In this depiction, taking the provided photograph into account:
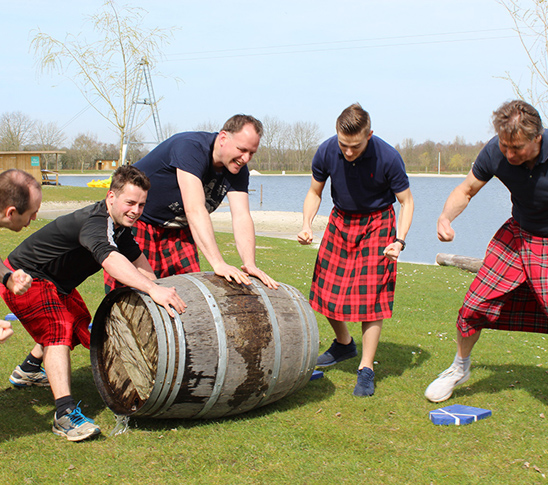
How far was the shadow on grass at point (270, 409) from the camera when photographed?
3898 millimetres

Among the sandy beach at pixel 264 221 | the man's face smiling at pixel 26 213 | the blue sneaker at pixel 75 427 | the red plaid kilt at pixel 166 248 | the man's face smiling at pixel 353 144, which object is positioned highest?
the man's face smiling at pixel 353 144

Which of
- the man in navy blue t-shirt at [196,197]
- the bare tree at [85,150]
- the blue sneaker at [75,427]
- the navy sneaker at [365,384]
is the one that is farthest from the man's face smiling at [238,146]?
the bare tree at [85,150]

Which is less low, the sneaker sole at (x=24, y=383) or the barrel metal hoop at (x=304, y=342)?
the barrel metal hoop at (x=304, y=342)

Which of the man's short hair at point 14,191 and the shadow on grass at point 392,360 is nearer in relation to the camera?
the man's short hair at point 14,191

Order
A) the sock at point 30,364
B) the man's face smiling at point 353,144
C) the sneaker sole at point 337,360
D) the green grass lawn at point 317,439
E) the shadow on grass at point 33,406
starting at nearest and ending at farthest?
the green grass lawn at point 317,439 < the shadow on grass at point 33,406 < the man's face smiling at point 353,144 < the sock at point 30,364 < the sneaker sole at point 337,360

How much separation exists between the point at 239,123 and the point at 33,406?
2.64 meters

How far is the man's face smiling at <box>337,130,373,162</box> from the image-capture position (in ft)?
14.5

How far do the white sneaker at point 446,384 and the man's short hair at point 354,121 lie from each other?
208 centimetres

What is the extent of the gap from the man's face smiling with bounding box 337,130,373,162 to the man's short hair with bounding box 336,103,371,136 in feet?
0.11

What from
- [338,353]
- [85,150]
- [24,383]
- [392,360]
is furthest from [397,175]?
[85,150]

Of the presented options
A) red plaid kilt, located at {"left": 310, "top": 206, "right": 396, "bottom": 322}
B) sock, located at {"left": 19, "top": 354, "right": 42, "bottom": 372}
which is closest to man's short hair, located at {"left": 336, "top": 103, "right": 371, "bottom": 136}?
red plaid kilt, located at {"left": 310, "top": 206, "right": 396, "bottom": 322}

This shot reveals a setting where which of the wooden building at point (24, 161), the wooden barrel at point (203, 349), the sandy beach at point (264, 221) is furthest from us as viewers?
the wooden building at point (24, 161)

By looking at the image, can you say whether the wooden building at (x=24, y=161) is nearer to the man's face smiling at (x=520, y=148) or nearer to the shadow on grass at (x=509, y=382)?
the shadow on grass at (x=509, y=382)

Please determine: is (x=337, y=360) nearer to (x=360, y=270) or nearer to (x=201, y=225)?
(x=360, y=270)
